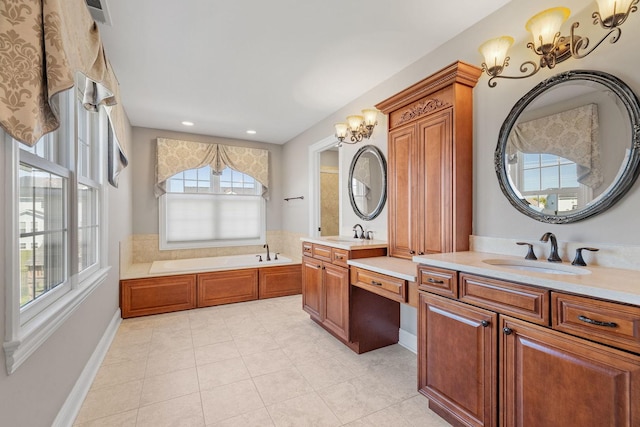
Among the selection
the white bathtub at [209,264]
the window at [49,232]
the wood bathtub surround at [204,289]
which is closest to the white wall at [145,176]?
the white bathtub at [209,264]

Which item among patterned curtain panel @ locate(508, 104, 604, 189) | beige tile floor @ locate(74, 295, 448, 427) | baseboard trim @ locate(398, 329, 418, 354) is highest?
patterned curtain panel @ locate(508, 104, 604, 189)

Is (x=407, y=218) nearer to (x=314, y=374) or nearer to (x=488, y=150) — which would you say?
(x=488, y=150)

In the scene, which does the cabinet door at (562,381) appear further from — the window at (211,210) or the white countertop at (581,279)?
the window at (211,210)

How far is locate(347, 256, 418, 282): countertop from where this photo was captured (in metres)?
1.94

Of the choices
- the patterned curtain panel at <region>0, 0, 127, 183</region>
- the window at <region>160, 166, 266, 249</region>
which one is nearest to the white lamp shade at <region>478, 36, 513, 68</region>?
the patterned curtain panel at <region>0, 0, 127, 183</region>

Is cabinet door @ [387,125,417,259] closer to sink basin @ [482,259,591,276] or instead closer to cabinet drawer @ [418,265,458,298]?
cabinet drawer @ [418,265,458,298]

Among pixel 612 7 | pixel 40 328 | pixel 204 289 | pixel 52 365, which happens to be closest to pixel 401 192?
pixel 612 7

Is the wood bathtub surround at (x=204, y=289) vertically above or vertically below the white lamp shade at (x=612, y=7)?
below

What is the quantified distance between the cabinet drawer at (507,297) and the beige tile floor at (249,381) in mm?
821

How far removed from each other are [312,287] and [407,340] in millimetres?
1064

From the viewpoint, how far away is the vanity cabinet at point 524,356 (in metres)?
1.02

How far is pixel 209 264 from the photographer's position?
4230mm

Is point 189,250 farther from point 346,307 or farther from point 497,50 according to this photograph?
point 497,50

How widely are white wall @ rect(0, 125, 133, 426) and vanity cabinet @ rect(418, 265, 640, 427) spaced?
1935 millimetres
